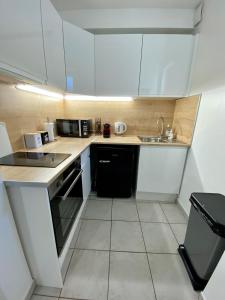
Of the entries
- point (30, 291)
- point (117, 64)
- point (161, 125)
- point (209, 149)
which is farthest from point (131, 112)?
point (30, 291)

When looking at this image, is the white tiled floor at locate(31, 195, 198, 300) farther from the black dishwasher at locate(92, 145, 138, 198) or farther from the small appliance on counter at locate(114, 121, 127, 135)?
the small appliance on counter at locate(114, 121, 127, 135)

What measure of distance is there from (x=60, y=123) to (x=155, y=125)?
1.52 meters

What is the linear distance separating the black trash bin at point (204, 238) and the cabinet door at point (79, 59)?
68.7 inches

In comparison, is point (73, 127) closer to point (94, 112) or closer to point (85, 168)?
point (94, 112)

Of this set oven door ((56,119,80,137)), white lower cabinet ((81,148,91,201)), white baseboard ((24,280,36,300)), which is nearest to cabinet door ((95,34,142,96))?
oven door ((56,119,80,137))

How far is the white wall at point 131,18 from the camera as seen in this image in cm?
170

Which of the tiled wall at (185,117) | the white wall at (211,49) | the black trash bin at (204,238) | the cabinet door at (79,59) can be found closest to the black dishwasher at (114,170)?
the tiled wall at (185,117)

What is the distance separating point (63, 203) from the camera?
3.64ft

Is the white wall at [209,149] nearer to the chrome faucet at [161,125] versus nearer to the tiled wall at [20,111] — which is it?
the chrome faucet at [161,125]

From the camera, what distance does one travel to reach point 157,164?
74.0 inches

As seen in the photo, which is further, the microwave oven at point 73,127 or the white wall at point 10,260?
the microwave oven at point 73,127

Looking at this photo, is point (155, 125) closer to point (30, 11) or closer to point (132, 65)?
point (132, 65)

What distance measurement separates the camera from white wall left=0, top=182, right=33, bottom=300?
755 mm

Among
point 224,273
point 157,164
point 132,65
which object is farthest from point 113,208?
point 132,65
